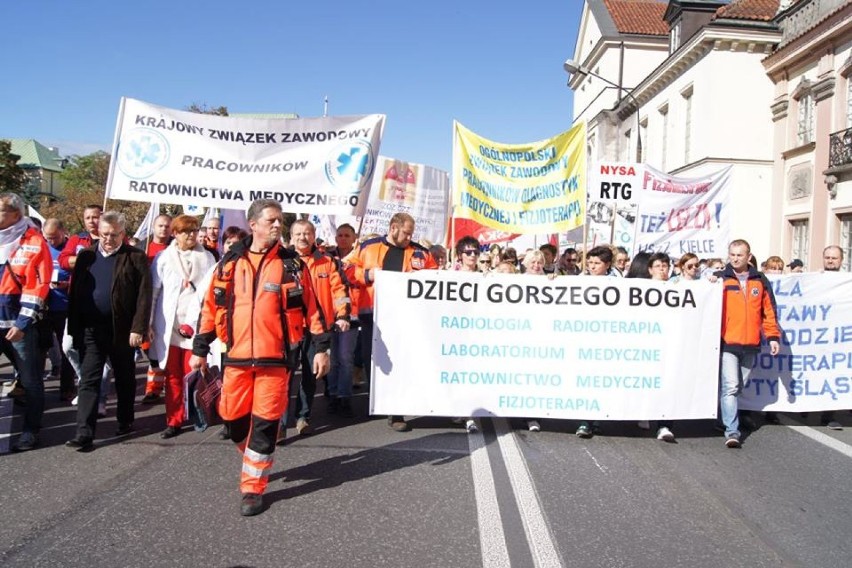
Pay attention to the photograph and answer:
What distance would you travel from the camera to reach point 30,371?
5324 mm

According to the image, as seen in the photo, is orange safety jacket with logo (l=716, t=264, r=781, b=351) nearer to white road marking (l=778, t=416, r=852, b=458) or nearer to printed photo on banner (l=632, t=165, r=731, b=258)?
white road marking (l=778, t=416, r=852, b=458)

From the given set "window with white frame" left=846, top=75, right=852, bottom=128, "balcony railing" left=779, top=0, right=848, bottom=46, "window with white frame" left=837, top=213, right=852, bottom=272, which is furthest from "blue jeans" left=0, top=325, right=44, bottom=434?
"balcony railing" left=779, top=0, right=848, bottom=46

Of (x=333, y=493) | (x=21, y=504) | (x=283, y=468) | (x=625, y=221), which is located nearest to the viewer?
(x=21, y=504)

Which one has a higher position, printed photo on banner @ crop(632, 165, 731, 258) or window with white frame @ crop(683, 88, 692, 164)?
window with white frame @ crop(683, 88, 692, 164)

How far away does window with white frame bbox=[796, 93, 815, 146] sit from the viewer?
19250 mm

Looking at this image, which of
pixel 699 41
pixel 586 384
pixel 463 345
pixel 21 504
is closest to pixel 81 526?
pixel 21 504

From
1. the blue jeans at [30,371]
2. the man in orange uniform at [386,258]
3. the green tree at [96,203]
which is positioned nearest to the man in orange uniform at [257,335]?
the blue jeans at [30,371]

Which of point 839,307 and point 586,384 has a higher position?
point 839,307

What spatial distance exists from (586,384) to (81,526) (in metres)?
3.84

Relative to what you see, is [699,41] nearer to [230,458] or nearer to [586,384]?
[586,384]

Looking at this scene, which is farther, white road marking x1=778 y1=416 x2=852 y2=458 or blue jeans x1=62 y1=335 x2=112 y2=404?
blue jeans x1=62 y1=335 x2=112 y2=404

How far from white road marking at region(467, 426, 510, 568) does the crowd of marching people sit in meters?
0.80

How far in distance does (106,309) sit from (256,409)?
2.02 meters

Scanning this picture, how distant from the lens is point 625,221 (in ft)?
38.5
